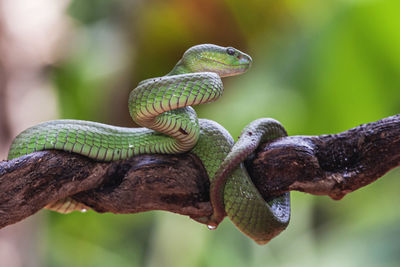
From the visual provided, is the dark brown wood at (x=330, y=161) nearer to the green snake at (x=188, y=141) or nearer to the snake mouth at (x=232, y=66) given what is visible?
the green snake at (x=188, y=141)

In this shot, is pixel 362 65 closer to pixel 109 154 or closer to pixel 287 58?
pixel 287 58

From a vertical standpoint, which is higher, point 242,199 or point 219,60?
point 219,60

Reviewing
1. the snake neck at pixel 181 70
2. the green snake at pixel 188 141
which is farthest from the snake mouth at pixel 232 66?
the green snake at pixel 188 141

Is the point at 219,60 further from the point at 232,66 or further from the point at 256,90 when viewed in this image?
the point at 256,90

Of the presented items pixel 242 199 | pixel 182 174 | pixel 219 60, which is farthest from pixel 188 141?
pixel 219 60

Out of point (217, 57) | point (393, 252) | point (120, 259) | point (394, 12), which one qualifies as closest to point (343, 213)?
point (393, 252)

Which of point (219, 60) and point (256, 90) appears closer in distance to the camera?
point (219, 60)

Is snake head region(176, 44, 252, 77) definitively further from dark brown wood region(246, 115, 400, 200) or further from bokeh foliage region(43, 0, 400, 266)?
bokeh foliage region(43, 0, 400, 266)
